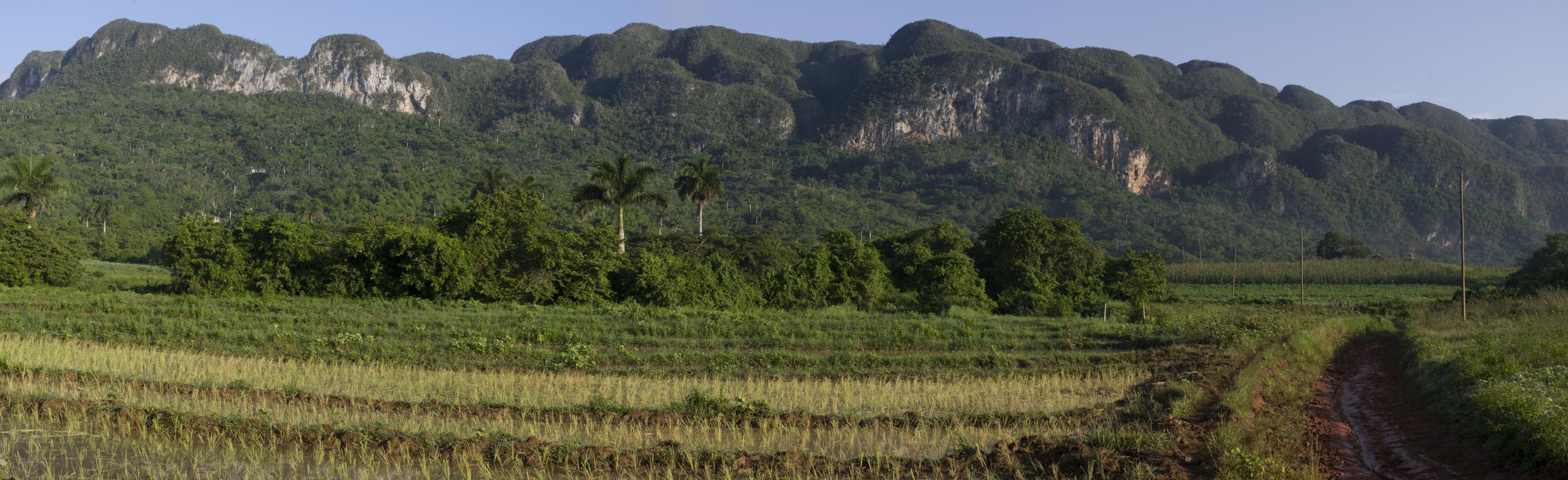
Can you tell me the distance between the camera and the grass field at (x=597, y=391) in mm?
9422

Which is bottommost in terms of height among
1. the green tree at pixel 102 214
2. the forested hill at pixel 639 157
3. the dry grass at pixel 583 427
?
the dry grass at pixel 583 427

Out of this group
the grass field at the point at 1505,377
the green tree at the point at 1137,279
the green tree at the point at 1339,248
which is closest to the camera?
the grass field at the point at 1505,377

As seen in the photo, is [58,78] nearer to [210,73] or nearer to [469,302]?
[210,73]

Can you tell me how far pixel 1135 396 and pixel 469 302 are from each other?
20.0m

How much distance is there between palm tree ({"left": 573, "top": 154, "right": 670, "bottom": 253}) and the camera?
39.9 meters

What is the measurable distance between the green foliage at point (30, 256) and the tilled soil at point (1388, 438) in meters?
37.8

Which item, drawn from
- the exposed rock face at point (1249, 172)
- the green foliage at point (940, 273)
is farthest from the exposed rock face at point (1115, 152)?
the green foliage at point (940, 273)

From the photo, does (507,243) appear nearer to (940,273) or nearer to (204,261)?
(204,261)

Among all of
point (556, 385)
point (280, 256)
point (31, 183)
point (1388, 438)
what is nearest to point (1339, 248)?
point (1388, 438)

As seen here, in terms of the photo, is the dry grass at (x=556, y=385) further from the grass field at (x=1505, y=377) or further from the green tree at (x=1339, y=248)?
the green tree at (x=1339, y=248)

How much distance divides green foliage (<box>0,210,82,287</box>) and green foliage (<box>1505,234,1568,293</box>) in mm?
56463

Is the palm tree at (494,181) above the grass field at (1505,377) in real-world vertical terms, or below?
above

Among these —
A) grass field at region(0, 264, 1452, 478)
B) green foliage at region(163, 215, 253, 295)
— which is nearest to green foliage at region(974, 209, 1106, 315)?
grass field at region(0, 264, 1452, 478)

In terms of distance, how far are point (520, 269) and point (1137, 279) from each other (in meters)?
26.3
